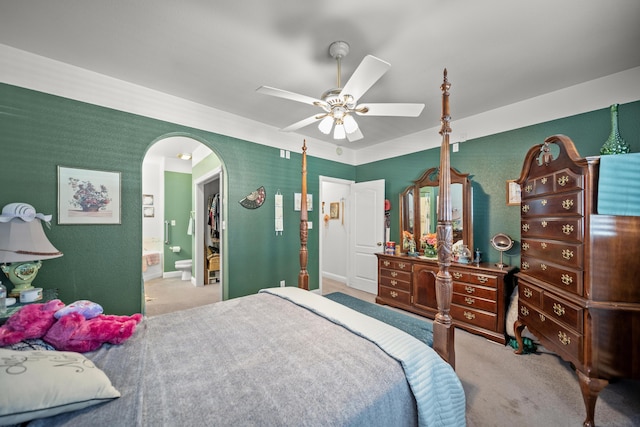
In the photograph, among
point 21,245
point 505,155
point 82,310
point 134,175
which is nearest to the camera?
point 82,310

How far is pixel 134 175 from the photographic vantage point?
8.58 feet

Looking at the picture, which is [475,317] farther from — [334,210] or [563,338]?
[334,210]

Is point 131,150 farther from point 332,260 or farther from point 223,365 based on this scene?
point 332,260

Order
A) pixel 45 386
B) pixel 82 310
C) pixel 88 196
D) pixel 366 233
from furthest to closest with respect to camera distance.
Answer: pixel 366 233 < pixel 88 196 < pixel 82 310 < pixel 45 386

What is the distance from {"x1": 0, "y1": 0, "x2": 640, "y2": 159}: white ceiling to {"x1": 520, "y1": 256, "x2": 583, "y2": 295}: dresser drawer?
171 centimetres

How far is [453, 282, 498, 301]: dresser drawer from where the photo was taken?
8.77ft

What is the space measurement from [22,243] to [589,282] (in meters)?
3.80

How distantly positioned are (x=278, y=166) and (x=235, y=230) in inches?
45.3

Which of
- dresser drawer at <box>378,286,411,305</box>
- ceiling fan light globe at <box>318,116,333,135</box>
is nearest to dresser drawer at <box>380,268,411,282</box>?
dresser drawer at <box>378,286,411,305</box>

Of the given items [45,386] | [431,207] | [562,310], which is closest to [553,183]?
[562,310]

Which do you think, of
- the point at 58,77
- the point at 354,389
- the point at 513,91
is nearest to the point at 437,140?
the point at 513,91

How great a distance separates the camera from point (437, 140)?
11.9ft

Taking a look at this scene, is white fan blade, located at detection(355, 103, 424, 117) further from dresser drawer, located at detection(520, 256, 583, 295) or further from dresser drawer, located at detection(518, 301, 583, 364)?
dresser drawer, located at detection(518, 301, 583, 364)

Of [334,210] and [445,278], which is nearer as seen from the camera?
[445,278]
